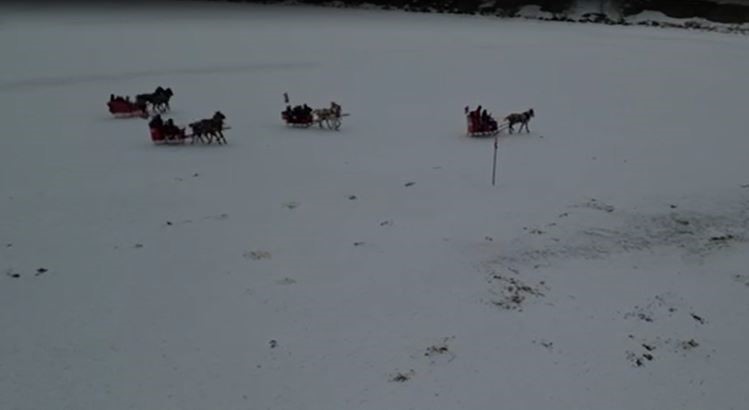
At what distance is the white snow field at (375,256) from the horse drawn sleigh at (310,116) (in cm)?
35

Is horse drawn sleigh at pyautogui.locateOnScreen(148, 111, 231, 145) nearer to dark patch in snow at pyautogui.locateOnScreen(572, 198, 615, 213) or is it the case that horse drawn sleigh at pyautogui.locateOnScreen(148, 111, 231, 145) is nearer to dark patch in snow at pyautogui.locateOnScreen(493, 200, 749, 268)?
dark patch in snow at pyautogui.locateOnScreen(493, 200, 749, 268)

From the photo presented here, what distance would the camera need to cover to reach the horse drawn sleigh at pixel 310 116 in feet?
47.1

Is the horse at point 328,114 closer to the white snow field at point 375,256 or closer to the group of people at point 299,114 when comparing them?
the group of people at point 299,114

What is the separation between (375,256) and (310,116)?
683 cm

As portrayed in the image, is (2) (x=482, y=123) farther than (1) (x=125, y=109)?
No

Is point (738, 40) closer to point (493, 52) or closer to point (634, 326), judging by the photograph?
point (493, 52)

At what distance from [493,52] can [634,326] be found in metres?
21.3

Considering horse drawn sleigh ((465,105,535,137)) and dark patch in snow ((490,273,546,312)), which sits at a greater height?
horse drawn sleigh ((465,105,535,137))

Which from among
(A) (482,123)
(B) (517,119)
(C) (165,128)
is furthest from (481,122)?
(C) (165,128)

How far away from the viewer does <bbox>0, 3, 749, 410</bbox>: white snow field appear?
6.10 meters

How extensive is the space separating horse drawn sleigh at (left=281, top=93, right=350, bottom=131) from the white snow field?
348 millimetres

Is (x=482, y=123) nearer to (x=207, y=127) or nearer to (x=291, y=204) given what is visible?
(x=291, y=204)

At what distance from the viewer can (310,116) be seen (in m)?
14.5

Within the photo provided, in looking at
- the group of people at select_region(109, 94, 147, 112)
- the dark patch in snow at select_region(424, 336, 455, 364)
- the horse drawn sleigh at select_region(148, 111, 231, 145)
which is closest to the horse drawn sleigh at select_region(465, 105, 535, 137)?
the horse drawn sleigh at select_region(148, 111, 231, 145)
